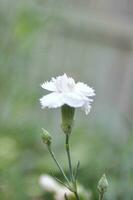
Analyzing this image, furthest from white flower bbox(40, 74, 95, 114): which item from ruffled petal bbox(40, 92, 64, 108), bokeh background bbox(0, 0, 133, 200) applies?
bokeh background bbox(0, 0, 133, 200)

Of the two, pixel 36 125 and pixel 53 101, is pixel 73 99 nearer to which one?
pixel 53 101

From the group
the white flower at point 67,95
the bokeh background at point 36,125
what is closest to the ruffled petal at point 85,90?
the white flower at point 67,95

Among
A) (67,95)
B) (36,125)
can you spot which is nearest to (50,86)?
(67,95)

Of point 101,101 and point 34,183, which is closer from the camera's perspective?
point 34,183

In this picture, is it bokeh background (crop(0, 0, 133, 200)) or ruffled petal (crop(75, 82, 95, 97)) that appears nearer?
ruffled petal (crop(75, 82, 95, 97))

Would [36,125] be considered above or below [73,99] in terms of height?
above

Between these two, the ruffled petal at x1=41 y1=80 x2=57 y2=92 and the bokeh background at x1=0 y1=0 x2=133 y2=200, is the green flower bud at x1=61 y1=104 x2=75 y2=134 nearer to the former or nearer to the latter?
the ruffled petal at x1=41 y1=80 x2=57 y2=92

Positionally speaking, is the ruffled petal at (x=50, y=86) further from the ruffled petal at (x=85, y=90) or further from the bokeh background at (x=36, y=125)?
the bokeh background at (x=36, y=125)

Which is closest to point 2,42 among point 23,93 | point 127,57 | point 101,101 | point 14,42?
point 14,42

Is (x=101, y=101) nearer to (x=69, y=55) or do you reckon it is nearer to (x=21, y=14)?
(x=69, y=55)
